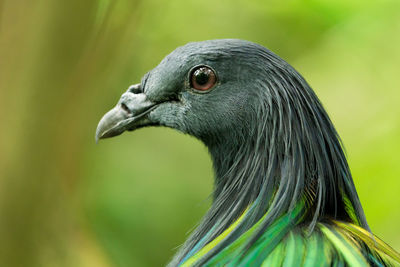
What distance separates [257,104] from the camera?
2.82 metres

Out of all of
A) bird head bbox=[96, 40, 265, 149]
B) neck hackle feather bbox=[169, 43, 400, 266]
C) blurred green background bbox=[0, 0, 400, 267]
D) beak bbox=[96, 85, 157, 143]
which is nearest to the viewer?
neck hackle feather bbox=[169, 43, 400, 266]

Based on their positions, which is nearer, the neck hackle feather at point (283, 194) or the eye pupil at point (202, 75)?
the neck hackle feather at point (283, 194)

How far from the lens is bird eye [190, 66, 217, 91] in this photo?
2903mm

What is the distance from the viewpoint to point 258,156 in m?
2.78

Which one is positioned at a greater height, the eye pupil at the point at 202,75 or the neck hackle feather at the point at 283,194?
the eye pupil at the point at 202,75

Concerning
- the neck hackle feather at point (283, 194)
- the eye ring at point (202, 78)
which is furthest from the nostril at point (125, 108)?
the neck hackle feather at point (283, 194)

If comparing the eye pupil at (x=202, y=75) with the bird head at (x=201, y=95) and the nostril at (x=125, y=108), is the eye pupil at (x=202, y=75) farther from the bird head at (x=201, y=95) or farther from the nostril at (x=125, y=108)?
the nostril at (x=125, y=108)

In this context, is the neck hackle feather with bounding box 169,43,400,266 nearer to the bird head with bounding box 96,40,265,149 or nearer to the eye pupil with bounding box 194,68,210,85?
the bird head with bounding box 96,40,265,149

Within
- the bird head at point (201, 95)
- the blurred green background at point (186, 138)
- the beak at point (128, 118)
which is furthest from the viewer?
the blurred green background at point (186, 138)

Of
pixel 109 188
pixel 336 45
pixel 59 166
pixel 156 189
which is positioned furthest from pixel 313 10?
pixel 59 166

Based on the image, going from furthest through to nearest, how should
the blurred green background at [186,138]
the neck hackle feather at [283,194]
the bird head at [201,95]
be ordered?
the blurred green background at [186,138], the bird head at [201,95], the neck hackle feather at [283,194]

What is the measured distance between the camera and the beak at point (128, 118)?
122 inches

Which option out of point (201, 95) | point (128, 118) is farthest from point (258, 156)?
point (128, 118)

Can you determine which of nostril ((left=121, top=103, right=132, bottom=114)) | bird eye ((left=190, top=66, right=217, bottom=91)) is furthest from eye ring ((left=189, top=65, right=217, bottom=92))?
nostril ((left=121, top=103, right=132, bottom=114))
